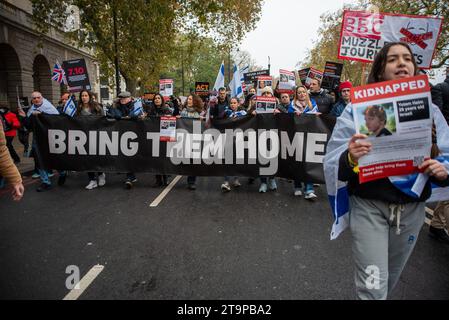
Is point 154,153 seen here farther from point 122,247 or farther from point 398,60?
point 398,60

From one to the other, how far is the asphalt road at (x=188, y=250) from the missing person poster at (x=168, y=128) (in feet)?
4.95

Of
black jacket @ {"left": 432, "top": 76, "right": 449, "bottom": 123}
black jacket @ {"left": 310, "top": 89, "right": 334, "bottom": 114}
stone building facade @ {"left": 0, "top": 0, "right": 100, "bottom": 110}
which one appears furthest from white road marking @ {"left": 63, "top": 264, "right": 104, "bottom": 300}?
stone building facade @ {"left": 0, "top": 0, "right": 100, "bottom": 110}

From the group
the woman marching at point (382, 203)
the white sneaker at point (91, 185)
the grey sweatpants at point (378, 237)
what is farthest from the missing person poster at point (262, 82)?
the grey sweatpants at point (378, 237)

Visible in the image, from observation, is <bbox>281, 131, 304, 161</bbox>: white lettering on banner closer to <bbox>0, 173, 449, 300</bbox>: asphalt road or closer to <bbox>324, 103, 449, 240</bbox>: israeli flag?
<bbox>0, 173, 449, 300</bbox>: asphalt road

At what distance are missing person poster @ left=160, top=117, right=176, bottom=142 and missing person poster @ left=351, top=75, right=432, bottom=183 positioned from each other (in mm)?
5519

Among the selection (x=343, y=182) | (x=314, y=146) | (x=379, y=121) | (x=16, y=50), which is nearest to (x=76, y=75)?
→ (x=314, y=146)

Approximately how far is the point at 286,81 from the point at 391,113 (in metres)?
Result: 8.05

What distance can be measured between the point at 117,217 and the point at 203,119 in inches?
120

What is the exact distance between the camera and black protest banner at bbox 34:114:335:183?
6.48 metres

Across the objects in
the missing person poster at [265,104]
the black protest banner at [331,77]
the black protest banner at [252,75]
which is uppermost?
the black protest banner at [252,75]

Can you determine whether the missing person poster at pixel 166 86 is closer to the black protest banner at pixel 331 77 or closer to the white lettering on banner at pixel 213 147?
the black protest banner at pixel 331 77

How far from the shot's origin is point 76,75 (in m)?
9.78

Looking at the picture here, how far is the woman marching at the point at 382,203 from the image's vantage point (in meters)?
1.83

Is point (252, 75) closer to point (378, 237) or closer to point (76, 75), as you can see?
point (76, 75)
